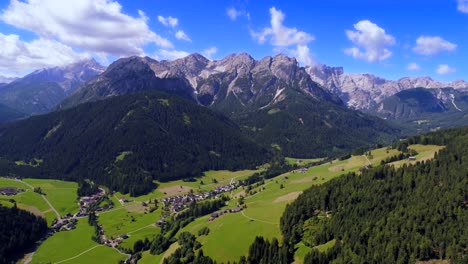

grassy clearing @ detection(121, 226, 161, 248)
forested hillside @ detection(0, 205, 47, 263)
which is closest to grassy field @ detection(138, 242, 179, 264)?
grassy clearing @ detection(121, 226, 161, 248)

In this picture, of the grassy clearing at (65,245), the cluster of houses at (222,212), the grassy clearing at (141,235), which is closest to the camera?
the grassy clearing at (65,245)

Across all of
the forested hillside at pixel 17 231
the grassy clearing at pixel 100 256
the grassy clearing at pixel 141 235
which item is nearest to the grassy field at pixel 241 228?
the grassy clearing at pixel 141 235

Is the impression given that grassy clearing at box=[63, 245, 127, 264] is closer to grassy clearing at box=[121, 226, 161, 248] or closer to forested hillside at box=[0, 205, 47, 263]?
grassy clearing at box=[121, 226, 161, 248]

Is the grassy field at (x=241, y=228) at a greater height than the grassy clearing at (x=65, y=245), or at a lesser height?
greater

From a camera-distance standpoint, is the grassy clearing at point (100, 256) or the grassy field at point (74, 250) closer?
the grassy clearing at point (100, 256)

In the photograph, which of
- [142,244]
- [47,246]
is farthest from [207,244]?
[47,246]

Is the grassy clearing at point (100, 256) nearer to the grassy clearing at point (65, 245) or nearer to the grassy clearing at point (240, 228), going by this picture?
the grassy clearing at point (65, 245)
